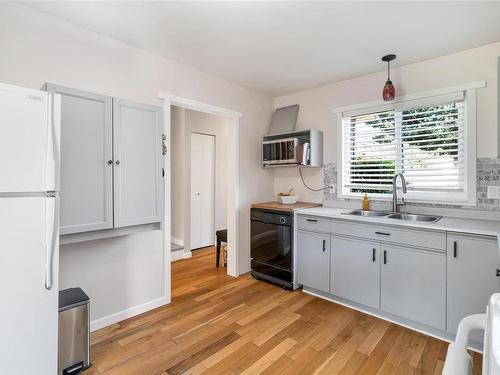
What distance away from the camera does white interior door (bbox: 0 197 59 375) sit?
52.0 inches

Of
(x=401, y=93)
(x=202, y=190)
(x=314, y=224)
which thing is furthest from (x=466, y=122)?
(x=202, y=190)

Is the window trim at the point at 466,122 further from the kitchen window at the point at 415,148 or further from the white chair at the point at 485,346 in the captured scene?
the white chair at the point at 485,346

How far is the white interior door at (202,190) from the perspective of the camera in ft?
15.3

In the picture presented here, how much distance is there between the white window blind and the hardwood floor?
4.59ft

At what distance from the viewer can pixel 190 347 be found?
6.68 feet

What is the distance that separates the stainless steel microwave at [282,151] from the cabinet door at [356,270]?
1.09m

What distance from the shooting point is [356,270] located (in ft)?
8.47

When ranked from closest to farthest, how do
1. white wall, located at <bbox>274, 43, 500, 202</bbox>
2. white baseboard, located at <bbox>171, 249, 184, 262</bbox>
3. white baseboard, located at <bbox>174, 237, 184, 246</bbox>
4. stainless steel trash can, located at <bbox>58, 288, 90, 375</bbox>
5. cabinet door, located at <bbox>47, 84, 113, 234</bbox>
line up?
stainless steel trash can, located at <bbox>58, 288, 90, 375</bbox> → cabinet door, located at <bbox>47, 84, 113, 234</bbox> → white wall, located at <bbox>274, 43, 500, 202</bbox> → white baseboard, located at <bbox>171, 249, 184, 262</bbox> → white baseboard, located at <bbox>174, 237, 184, 246</bbox>

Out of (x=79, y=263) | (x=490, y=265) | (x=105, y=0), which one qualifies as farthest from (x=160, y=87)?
(x=490, y=265)

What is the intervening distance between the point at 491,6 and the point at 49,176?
301 cm

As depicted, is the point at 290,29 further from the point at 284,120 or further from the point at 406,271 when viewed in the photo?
the point at 406,271

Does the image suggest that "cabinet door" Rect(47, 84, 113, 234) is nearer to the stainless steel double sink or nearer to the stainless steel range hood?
the stainless steel range hood

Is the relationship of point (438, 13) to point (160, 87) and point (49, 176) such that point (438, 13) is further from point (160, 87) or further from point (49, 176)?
point (49, 176)

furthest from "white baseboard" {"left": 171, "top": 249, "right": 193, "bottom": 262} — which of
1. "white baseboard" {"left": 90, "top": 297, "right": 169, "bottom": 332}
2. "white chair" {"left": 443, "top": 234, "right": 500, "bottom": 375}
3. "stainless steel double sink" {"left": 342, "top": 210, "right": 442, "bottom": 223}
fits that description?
"white chair" {"left": 443, "top": 234, "right": 500, "bottom": 375}
